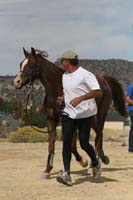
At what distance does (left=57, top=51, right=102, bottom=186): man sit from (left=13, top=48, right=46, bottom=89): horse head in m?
1.16

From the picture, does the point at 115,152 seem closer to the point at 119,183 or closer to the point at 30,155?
the point at 30,155

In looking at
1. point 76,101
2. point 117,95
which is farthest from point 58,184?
point 117,95

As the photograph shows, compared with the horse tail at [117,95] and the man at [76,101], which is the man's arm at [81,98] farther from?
the horse tail at [117,95]

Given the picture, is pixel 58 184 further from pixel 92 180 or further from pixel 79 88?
pixel 79 88

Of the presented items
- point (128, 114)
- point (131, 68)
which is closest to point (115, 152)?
point (128, 114)

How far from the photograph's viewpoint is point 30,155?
1622cm

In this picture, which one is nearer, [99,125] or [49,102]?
[49,102]

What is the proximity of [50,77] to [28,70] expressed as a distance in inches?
16.5

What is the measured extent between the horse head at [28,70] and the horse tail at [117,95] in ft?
8.04

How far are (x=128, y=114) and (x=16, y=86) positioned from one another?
191 inches

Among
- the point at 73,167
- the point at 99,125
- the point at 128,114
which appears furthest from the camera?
the point at 128,114

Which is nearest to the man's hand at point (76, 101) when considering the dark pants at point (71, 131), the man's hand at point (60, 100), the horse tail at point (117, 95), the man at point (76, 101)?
the man at point (76, 101)

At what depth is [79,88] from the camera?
10195 mm

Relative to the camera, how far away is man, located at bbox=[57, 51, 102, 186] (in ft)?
33.3
